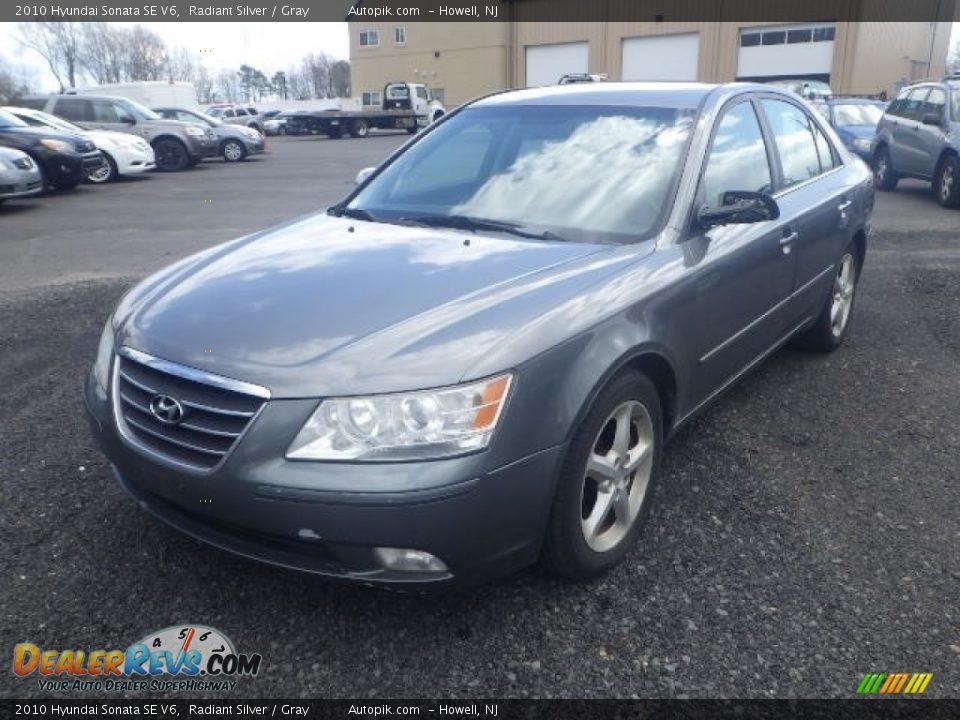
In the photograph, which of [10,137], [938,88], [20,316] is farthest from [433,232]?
[10,137]

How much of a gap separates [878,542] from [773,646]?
0.83m

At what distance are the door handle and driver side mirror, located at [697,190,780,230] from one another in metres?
0.66

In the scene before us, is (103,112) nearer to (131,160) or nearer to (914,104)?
(131,160)

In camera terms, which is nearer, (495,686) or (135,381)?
(495,686)

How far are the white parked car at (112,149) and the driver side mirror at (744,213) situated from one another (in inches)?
574

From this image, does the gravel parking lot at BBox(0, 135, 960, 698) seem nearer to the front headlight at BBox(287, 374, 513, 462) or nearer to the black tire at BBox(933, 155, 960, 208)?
the front headlight at BBox(287, 374, 513, 462)

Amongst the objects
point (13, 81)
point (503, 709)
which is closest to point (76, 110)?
point (503, 709)

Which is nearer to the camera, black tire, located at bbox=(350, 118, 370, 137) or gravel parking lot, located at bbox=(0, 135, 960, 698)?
gravel parking lot, located at bbox=(0, 135, 960, 698)

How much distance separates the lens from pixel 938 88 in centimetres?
1191

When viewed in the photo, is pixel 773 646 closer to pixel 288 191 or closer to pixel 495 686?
pixel 495 686

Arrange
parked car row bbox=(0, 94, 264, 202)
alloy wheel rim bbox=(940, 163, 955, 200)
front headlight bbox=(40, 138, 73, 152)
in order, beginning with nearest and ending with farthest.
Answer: alloy wheel rim bbox=(940, 163, 955, 200), parked car row bbox=(0, 94, 264, 202), front headlight bbox=(40, 138, 73, 152)

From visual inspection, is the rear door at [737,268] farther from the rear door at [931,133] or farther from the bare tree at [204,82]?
the bare tree at [204,82]

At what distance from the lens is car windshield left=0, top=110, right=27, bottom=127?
44.4 ft

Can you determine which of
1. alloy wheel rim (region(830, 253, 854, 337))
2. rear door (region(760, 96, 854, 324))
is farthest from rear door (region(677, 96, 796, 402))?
alloy wheel rim (region(830, 253, 854, 337))
